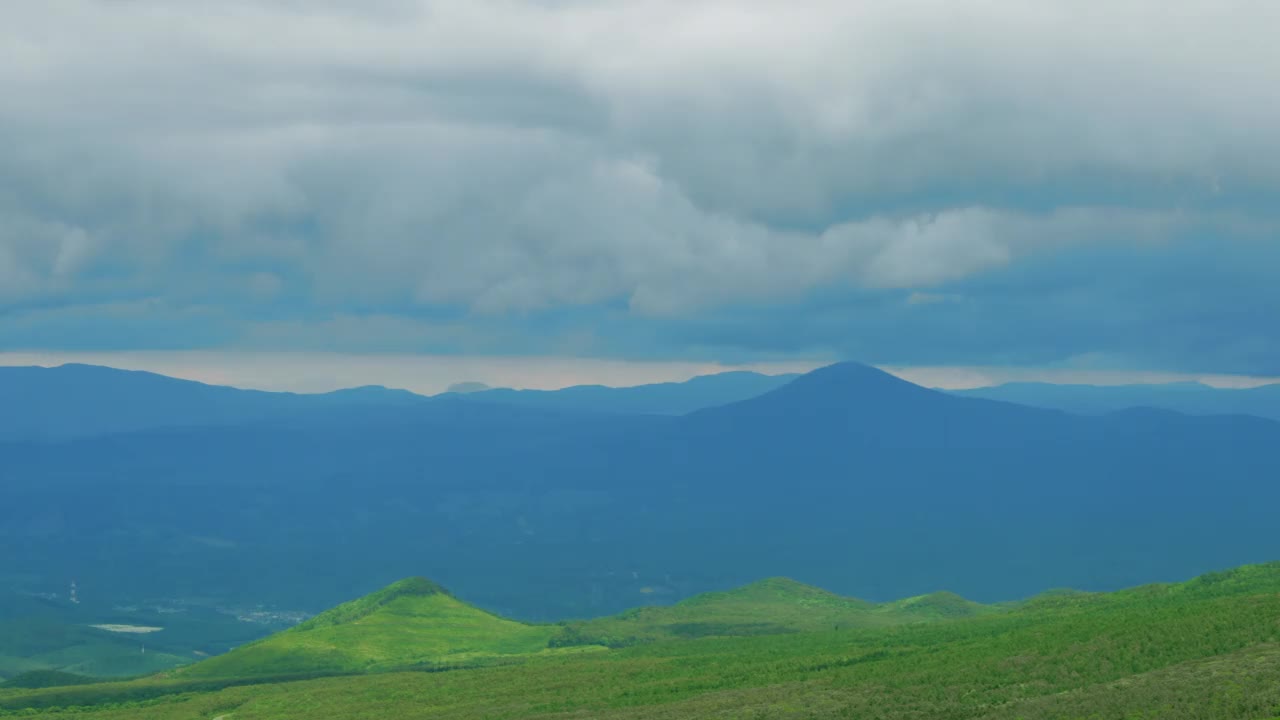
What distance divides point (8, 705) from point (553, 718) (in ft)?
331

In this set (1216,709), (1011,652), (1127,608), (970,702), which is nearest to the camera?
(1216,709)

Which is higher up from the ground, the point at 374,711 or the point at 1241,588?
the point at 1241,588

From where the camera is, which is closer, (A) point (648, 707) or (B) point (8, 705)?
(A) point (648, 707)

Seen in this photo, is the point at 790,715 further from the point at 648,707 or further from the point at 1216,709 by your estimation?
the point at 1216,709

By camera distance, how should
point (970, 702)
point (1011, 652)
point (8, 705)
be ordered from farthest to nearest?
point (8, 705), point (1011, 652), point (970, 702)

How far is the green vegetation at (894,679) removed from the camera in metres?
77.6

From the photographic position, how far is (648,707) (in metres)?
104

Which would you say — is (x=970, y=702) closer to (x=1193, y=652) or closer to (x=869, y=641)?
(x=1193, y=652)

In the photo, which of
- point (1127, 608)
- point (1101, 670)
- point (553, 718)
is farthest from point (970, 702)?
point (1127, 608)

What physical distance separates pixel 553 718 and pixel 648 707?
8.08 metres

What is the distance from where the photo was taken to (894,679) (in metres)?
101

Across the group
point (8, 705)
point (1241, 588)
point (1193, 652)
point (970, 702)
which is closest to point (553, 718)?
point (970, 702)

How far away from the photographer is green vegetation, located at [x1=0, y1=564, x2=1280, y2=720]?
77.6m

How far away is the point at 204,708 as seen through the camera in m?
147
